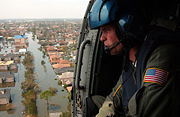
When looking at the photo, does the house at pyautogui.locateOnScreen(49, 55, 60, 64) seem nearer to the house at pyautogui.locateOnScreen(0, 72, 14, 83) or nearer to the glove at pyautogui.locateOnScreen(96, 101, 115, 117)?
the house at pyautogui.locateOnScreen(0, 72, 14, 83)

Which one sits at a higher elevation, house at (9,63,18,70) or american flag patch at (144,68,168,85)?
american flag patch at (144,68,168,85)

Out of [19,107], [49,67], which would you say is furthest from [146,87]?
[49,67]

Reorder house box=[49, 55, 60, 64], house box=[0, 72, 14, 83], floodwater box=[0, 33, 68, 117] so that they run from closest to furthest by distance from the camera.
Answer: floodwater box=[0, 33, 68, 117] → house box=[0, 72, 14, 83] → house box=[49, 55, 60, 64]

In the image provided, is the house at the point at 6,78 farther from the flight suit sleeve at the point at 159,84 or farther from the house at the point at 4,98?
the flight suit sleeve at the point at 159,84

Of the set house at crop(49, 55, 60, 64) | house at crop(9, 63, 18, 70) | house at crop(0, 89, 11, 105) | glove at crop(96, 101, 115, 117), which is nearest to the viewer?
glove at crop(96, 101, 115, 117)

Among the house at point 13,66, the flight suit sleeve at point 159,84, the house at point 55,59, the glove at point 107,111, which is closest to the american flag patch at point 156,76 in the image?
the flight suit sleeve at point 159,84

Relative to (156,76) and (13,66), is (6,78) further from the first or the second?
(156,76)

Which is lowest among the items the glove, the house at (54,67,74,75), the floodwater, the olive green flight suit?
the floodwater

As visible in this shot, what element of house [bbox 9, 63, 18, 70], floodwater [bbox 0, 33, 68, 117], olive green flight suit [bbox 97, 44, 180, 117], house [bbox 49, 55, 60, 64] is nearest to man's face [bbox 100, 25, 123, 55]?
olive green flight suit [bbox 97, 44, 180, 117]
